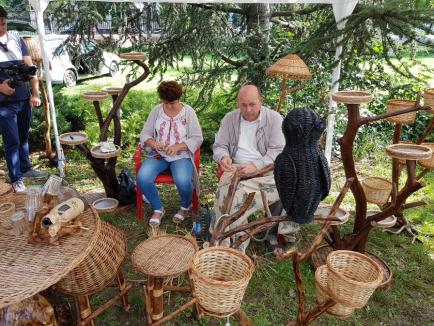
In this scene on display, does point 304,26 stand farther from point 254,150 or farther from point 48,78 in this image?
point 48,78

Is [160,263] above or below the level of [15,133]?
below

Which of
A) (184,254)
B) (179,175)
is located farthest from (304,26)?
(184,254)

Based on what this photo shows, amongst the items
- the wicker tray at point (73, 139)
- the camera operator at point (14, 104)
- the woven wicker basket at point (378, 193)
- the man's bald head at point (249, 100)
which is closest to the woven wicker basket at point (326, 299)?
the man's bald head at point (249, 100)

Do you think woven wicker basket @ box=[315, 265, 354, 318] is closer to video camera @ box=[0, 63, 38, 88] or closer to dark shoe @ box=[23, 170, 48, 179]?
video camera @ box=[0, 63, 38, 88]

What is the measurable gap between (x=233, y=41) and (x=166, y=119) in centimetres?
166

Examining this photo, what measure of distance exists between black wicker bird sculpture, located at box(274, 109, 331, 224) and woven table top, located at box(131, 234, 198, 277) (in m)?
0.90

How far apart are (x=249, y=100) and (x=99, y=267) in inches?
64.1

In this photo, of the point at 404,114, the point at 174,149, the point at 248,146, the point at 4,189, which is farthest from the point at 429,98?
the point at 4,189

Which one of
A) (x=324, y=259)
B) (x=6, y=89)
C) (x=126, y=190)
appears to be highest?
(x=6, y=89)

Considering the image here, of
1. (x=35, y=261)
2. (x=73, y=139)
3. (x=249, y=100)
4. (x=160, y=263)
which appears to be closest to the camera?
(x=35, y=261)

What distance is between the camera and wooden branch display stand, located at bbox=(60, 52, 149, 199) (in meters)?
3.47

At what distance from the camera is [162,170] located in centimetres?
350

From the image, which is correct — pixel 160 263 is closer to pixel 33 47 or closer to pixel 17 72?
pixel 17 72

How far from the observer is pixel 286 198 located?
4.60 ft
